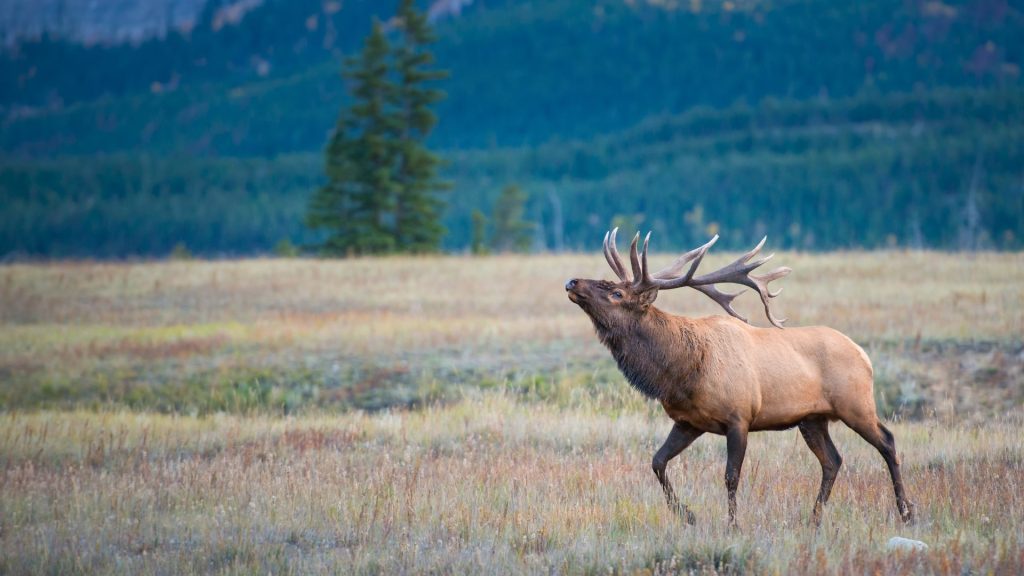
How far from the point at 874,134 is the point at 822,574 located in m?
140

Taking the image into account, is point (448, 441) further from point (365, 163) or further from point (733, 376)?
point (365, 163)

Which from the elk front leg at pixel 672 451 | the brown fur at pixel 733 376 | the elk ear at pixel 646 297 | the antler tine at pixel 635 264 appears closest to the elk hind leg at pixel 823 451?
the brown fur at pixel 733 376

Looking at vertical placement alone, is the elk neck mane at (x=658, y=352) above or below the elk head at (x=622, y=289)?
below

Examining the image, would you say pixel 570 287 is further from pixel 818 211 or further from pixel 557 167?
pixel 557 167

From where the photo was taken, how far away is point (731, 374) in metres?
9.15

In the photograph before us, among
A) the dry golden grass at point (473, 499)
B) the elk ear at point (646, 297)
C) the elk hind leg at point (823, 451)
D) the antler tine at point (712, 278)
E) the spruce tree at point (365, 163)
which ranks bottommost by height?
the dry golden grass at point (473, 499)

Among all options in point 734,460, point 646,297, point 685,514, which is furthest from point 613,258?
point 685,514

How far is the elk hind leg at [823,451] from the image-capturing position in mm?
9508

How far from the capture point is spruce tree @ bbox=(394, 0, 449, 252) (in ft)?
141

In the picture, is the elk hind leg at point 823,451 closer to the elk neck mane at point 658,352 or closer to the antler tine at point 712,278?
the antler tine at point 712,278

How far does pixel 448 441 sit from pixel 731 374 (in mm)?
4142

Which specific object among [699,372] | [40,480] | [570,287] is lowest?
[40,480]

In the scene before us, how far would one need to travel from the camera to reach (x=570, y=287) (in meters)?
9.39

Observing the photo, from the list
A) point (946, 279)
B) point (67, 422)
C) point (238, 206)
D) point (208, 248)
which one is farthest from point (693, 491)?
point (238, 206)
